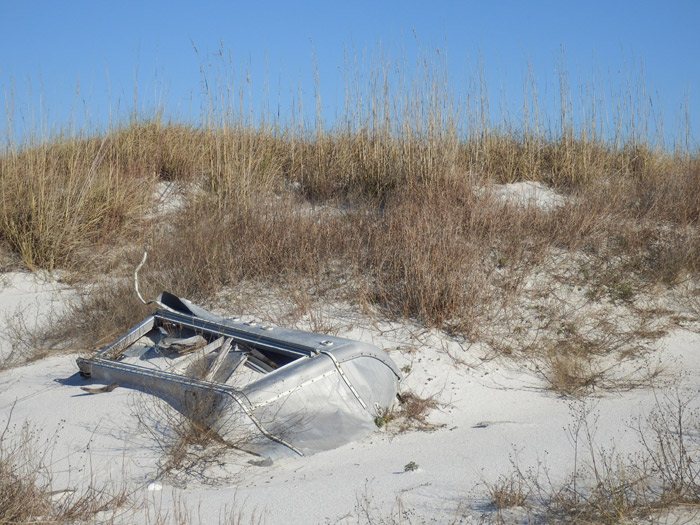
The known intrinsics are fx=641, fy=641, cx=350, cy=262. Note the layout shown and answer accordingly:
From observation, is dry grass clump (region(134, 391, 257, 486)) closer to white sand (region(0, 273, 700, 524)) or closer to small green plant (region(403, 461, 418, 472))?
white sand (region(0, 273, 700, 524))

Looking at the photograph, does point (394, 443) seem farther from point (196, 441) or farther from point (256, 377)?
point (196, 441)

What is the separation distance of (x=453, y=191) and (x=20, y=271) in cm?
473

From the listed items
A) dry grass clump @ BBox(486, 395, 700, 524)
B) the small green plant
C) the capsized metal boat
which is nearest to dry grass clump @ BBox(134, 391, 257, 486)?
the capsized metal boat

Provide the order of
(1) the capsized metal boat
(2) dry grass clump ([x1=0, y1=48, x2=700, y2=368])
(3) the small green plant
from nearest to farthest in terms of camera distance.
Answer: (3) the small green plant < (1) the capsized metal boat < (2) dry grass clump ([x1=0, y1=48, x2=700, y2=368])

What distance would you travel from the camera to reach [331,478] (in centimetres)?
318

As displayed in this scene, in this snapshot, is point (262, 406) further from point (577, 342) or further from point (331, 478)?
point (577, 342)

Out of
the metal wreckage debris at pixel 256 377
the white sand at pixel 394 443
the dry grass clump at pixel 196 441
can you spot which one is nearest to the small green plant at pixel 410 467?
the white sand at pixel 394 443

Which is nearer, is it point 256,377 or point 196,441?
point 196,441

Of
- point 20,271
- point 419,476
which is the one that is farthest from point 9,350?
point 419,476

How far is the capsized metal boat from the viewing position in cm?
348

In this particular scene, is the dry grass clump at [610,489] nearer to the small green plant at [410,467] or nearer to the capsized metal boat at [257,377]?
the small green plant at [410,467]

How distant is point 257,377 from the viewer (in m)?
4.07

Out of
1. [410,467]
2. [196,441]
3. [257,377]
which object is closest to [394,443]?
[410,467]

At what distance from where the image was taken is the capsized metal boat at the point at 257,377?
348 cm
